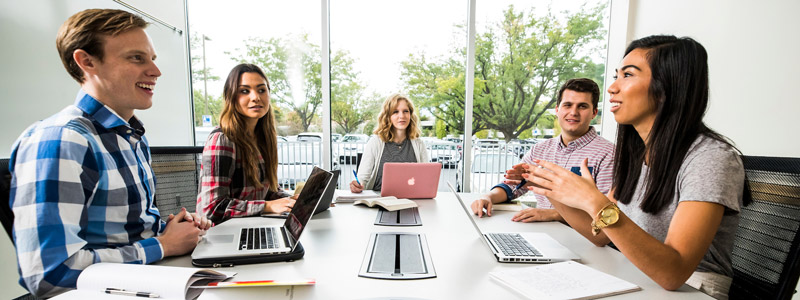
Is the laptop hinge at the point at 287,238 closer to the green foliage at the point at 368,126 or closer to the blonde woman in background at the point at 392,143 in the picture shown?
the blonde woman in background at the point at 392,143

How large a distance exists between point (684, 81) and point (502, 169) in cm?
302

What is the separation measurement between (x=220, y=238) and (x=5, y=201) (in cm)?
53

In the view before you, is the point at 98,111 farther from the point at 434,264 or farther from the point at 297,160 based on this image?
the point at 297,160

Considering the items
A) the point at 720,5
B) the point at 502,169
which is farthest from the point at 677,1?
the point at 502,169

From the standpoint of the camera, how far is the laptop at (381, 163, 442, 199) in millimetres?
1954

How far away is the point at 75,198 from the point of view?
2.83 feet

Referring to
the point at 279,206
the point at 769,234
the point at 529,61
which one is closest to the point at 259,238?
the point at 279,206

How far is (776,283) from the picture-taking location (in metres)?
0.97

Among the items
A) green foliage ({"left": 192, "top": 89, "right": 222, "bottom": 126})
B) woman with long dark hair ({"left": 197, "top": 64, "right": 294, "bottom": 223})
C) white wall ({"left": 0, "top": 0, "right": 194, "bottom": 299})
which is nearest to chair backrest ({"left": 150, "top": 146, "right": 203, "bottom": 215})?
woman with long dark hair ({"left": 197, "top": 64, "right": 294, "bottom": 223})

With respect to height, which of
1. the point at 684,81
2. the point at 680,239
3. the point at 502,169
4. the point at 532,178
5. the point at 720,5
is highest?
the point at 720,5

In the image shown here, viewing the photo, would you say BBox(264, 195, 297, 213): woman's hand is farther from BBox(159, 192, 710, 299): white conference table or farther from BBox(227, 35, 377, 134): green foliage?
BBox(227, 35, 377, 134): green foliage

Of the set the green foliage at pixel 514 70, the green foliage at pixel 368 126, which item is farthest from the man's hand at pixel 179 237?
the green foliage at pixel 514 70

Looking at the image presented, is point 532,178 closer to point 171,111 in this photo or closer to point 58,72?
point 58,72

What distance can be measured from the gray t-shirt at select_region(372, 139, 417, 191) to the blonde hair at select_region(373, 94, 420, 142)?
61mm
